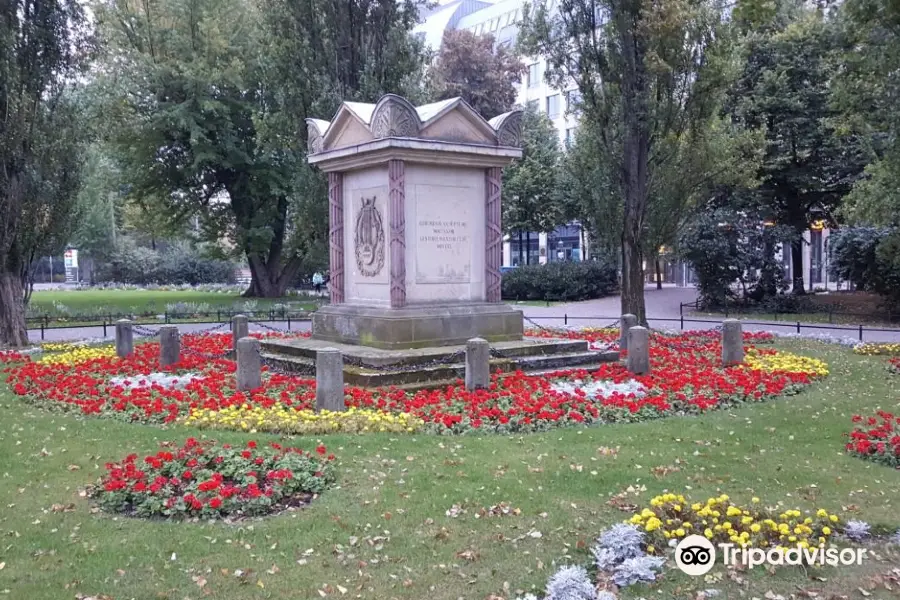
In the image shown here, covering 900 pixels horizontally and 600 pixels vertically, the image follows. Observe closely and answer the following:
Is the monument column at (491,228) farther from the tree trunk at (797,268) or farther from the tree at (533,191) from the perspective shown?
the tree at (533,191)

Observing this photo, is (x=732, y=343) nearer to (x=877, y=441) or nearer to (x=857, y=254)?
(x=877, y=441)

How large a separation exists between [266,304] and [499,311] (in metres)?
22.6

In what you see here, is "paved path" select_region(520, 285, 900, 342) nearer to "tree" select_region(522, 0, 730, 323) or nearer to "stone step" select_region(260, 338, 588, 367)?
"tree" select_region(522, 0, 730, 323)

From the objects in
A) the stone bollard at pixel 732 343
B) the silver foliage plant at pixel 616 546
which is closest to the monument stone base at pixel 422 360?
the stone bollard at pixel 732 343

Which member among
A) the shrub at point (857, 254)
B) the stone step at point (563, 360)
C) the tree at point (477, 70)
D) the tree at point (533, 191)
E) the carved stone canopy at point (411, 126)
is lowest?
the stone step at point (563, 360)

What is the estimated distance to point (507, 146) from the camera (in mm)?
13320

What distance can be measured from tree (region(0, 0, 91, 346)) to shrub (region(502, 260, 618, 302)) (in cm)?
2387

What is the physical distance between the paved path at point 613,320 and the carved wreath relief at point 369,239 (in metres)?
10.7

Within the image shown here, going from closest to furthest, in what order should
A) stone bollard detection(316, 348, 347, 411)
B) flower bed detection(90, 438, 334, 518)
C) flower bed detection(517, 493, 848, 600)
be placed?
1. flower bed detection(517, 493, 848, 600)
2. flower bed detection(90, 438, 334, 518)
3. stone bollard detection(316, 348, 347, 411)

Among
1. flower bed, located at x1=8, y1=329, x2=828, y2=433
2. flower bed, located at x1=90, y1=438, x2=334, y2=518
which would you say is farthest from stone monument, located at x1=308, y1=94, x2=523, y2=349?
flower bed, located at x1=90, y1=438, x2=334, y2=518

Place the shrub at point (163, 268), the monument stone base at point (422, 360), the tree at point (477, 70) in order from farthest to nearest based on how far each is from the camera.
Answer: the shrub at point (163, 268)
the tree at point (477, 70)
the monument stone base at point (422, 360)

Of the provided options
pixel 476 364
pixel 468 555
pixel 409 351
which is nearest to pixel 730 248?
pixel 409 351

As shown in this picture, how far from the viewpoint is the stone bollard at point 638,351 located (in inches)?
491

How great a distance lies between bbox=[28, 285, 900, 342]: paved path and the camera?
22.2m
